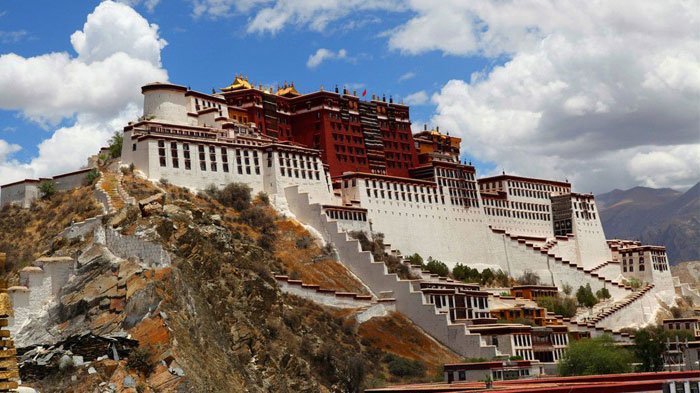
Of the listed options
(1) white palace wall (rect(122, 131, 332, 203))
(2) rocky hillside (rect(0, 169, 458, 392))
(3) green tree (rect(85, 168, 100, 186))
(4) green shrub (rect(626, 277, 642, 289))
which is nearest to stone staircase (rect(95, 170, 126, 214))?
(3) green tree (rect(85, 168, 100, 186))

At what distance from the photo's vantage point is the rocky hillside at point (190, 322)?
56.9m

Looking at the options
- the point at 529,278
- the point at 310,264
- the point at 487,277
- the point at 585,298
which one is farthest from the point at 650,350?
the point at 529,278

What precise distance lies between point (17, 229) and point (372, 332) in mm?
26360

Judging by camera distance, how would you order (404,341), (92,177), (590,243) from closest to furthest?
(404,341)
(92,177)
(590,243)

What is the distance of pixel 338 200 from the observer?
336 feet

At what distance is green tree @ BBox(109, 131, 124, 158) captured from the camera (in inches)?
3752

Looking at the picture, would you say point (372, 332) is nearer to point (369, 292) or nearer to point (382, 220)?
point (369, 292)

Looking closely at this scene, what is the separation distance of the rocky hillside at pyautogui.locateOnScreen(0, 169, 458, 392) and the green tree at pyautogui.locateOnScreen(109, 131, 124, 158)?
7024 mm

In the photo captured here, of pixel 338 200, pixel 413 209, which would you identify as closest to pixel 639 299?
pixel 413 209

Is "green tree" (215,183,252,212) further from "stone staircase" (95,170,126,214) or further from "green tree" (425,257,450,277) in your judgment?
"green tree" (425,257,450,277)

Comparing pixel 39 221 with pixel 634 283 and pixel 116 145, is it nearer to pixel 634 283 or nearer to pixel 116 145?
pixel 116 145

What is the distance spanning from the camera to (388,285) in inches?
3558

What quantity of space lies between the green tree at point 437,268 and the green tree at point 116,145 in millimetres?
27128

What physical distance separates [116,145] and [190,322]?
38.9 meters
